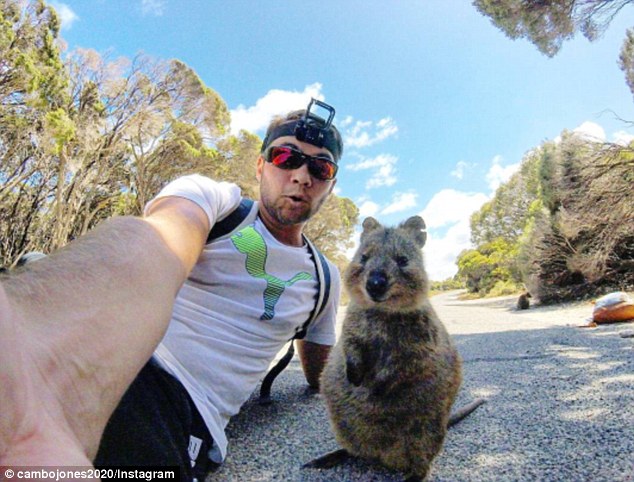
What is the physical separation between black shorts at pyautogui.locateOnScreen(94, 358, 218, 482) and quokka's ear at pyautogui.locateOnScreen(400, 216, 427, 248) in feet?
5.23

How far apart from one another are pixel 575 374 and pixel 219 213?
3311mm

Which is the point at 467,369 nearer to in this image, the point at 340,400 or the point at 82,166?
the point at 340,400

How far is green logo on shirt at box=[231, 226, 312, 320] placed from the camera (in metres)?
2.10

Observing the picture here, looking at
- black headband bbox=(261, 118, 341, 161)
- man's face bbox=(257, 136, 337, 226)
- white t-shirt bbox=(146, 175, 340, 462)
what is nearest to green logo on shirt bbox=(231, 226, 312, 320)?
white t-shirt bbox=(146, 175, 340, 462)

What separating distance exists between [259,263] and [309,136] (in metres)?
0.86

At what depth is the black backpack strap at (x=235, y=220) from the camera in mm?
2047

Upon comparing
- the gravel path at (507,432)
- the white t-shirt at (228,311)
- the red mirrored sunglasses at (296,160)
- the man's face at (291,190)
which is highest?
the red mirrored sunglasses at (296,160)

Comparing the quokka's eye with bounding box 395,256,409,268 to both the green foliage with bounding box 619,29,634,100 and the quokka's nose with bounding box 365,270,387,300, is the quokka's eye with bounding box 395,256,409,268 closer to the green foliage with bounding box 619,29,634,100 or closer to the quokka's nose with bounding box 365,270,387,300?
the quokka's nose with bounding box 365,270,387,300

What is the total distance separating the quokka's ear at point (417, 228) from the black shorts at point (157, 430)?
5.23 feet

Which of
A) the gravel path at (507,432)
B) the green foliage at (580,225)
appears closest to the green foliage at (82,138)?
the green foliage at (580,225)

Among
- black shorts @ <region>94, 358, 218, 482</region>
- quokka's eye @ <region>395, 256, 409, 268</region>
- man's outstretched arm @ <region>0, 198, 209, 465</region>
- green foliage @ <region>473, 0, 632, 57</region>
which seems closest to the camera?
man's outstretched arm @ <region>0, 198, 209, 465</region>

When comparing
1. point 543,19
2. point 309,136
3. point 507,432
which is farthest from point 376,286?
point 543,19

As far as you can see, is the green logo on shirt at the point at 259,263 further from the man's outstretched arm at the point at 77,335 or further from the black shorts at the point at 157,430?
the man's outstretched arm at the point at 77,335

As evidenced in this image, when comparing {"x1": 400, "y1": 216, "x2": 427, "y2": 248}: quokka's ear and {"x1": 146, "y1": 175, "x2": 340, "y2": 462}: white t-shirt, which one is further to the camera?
{"x1": 400, "y1": 216, "x2": 427, "y2": 248}: quokka's ear
